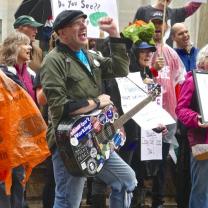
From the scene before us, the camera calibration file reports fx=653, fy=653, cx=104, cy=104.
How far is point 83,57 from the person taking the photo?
16.9ft

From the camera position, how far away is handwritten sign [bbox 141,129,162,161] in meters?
6.58

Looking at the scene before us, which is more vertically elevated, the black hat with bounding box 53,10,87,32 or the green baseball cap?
the black hat with bounding box 53,10,87,32

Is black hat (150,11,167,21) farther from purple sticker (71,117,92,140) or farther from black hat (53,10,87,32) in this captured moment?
purple sticker (71,117,92,140)

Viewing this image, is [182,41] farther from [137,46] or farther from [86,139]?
[86,139]

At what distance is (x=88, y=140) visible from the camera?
4754 mm

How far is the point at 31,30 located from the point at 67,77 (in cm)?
217

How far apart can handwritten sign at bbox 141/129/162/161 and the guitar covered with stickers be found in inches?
60.2

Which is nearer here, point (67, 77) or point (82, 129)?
point (82, 129)

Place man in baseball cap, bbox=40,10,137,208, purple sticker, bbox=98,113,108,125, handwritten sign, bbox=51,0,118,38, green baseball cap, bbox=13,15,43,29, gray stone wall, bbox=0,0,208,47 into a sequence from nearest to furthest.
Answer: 1. man in baseball cap, bbox=40,10,137,208
2. purple sticker, bbox=98,113,108,125
3. handwritten sign, bbox=51,0,118,38
4. green baseball cap, bbox=13,15,43,29
5. gray stone wall, bbox=0,0,208,47

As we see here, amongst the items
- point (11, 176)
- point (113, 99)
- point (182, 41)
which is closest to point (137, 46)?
point (113, 99)

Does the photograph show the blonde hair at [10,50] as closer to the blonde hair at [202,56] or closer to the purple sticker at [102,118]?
the purple sticker at [102,118]

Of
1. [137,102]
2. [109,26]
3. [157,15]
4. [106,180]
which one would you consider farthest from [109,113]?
[157,15]

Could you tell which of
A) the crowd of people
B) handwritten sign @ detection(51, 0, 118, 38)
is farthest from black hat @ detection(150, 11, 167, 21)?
handwritten sign @ detection(51, 0, 118, 38)

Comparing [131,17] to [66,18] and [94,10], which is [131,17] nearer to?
[94,10]
